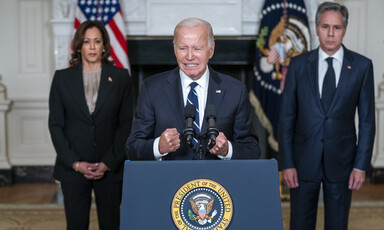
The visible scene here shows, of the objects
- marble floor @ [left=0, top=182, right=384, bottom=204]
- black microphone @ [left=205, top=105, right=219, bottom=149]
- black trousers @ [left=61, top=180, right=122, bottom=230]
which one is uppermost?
black microphone @ [left=205, top=105, right=219, bottom=149]

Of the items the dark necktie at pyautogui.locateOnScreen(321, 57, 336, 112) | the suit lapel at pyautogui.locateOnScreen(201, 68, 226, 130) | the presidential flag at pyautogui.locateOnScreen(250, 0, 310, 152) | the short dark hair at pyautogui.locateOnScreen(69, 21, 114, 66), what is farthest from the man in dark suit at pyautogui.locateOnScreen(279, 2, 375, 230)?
the presidential flag at pyautogui.locateOnScreen(250, 0, 310, 152)

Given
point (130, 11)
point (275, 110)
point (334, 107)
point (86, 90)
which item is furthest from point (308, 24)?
point (86, 90)

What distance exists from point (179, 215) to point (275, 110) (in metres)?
3.43

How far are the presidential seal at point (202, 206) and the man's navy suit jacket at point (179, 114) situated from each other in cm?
42

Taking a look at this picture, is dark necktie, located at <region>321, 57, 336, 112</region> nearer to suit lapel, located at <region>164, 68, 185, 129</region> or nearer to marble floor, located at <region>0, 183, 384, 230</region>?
suit lapel, located at <region>164, 68, 185, 129</region>

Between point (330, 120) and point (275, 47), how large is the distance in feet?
7.22

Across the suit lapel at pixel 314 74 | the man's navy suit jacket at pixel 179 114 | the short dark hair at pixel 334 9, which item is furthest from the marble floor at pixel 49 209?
the man's navy suit jacket at pixel 179 114

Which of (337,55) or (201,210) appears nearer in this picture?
(201,210)

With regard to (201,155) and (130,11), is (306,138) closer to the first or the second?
(201,155)

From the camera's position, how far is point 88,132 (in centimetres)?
274

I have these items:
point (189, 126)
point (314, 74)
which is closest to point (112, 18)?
point (314, 74)

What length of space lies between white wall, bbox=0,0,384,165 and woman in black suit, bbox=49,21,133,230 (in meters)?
2.97

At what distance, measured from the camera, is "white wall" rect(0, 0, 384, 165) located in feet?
18.2

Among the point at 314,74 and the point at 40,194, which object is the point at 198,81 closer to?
the point at 314,74
